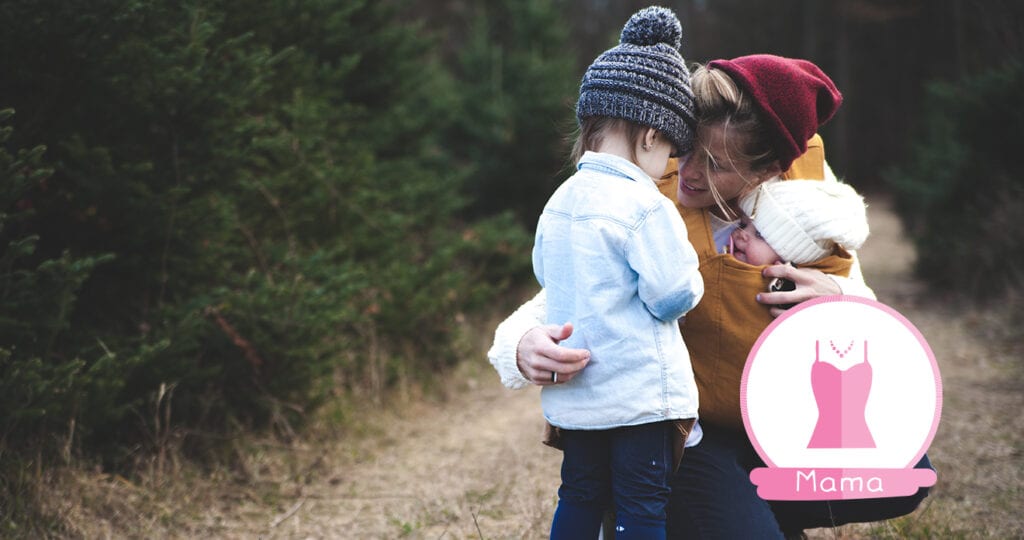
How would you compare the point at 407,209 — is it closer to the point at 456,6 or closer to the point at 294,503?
the point at 294,503

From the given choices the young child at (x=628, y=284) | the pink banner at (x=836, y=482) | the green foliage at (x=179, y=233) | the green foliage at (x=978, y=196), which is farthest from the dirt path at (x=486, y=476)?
the green foliage at (x=978, y=196)

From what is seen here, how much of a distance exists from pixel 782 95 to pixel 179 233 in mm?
2369

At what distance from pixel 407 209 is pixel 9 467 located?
3215 millimetres

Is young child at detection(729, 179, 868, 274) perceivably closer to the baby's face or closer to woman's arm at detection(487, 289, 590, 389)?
the baby's face

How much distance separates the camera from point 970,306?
24.8 ft

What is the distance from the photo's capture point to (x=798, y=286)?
2.12 meters

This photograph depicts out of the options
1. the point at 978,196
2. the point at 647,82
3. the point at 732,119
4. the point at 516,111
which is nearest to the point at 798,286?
the point at 732,119

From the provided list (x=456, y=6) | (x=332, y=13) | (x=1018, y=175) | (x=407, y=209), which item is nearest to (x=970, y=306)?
(x=1018, y=175)

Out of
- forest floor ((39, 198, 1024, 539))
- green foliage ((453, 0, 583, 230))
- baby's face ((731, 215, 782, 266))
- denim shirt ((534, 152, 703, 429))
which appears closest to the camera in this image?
denim shirt ((534, 152, 703, 429))

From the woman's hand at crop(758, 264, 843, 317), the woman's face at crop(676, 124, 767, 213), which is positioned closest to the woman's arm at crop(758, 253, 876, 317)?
the woman's hand at crop(758, 264, 843, 317)

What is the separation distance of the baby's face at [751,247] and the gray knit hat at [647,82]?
0.35m

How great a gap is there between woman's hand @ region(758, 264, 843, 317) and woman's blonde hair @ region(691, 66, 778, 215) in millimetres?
250

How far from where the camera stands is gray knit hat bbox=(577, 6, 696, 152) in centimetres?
191

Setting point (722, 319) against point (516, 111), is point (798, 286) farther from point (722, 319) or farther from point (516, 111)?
point (516, 111)
